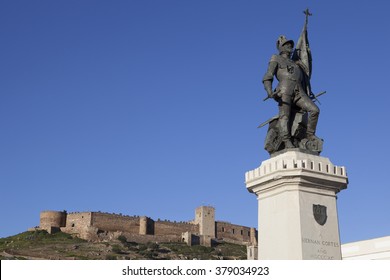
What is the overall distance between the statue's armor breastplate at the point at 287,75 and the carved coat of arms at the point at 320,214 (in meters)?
2.65

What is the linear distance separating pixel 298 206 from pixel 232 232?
140877 mm

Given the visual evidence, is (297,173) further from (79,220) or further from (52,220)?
(52,220)

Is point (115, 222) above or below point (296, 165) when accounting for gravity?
above

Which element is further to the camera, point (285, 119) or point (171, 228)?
point (171, 228)

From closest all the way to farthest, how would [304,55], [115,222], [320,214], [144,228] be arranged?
[320,214] → [304,55] → [115,222] → [144,228]

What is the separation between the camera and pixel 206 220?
14888cm

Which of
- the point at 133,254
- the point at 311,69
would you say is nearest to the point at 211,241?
the point at 133,254

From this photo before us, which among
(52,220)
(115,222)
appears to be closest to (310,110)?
(52,220)

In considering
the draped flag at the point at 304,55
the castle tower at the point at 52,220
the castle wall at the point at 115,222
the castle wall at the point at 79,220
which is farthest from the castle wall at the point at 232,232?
the draped flag at the point at 304,55

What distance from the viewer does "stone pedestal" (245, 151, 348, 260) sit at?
13352 millimetres

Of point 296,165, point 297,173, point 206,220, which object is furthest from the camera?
point 206,220

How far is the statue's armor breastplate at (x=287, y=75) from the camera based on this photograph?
14.6 meters

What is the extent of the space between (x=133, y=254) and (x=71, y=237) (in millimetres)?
21356
